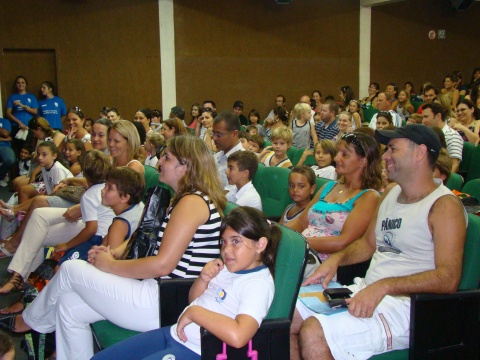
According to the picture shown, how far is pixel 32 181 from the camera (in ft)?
18.1

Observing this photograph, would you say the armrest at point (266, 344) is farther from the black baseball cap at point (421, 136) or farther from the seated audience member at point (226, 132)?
the seated audience member at point (226, 132)

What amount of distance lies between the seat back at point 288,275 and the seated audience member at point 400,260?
0.16 meters

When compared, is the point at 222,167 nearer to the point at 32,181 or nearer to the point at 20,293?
the point at 20,293

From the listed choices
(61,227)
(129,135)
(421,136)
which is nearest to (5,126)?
(61,227)

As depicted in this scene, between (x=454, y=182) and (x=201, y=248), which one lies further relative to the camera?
(x=454, y=182)

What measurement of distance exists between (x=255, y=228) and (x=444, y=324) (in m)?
0.81

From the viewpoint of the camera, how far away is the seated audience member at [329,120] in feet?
22.6

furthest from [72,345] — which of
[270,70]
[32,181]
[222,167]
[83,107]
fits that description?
[270,70]

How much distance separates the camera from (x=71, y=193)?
4297 mm

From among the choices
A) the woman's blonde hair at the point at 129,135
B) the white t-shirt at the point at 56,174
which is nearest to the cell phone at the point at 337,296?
the woman's blonde hair at the point at 129,135

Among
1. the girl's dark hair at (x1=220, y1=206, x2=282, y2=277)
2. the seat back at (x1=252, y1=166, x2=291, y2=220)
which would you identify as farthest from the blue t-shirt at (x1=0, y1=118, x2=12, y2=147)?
the girl's dark hair at (x1=220, y1=206, x2=282, y2=277)

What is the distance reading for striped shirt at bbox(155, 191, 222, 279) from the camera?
92.1 inches

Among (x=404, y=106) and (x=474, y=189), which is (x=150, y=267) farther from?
(x=404, y=106)

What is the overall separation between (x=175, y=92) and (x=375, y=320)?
897cm
